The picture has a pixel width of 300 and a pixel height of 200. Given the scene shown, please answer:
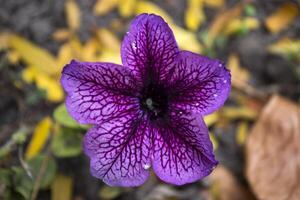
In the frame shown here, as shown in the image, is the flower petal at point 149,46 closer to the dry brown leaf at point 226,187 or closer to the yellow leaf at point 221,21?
the dry brown leaf at point 226,187

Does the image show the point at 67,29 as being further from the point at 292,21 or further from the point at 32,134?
the point at 292,21

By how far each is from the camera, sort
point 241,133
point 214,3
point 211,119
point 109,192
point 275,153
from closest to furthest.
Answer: point 109,192 → point 275,153 → point 211,119 → point 241,133 → point 214,3

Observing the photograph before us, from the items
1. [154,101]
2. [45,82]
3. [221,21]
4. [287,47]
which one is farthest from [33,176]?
[287,47]

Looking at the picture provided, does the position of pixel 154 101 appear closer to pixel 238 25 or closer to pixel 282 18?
pixel 238 25

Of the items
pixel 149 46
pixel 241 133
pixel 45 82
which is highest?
pixel 149 46

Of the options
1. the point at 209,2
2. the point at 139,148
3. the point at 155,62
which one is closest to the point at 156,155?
the point at 139,148

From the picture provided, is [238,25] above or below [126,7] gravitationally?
below
